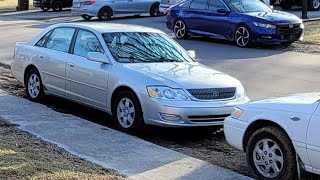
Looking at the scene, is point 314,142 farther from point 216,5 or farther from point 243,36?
point 216,5

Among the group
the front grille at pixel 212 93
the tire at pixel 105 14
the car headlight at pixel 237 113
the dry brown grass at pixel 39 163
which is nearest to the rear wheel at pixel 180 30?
the tire at pixel 105 14

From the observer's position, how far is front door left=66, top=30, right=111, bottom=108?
8.65 m

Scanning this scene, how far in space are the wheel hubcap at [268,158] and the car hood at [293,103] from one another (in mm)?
355

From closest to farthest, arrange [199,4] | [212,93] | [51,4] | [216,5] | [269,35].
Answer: [212,93] → [269,35] → [216,5] → [199,4] → [51,4]

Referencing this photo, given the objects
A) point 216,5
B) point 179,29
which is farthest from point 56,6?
point 216,5

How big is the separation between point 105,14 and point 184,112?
70.9 feet

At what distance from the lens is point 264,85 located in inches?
467

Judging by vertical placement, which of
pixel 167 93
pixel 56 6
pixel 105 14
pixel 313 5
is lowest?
pixel 56 6

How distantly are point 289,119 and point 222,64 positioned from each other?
28.8 feet

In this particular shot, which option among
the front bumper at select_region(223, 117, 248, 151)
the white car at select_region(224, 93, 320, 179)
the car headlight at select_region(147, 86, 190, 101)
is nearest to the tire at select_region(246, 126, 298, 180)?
the white car at select_region(224, 93, 320, 179)

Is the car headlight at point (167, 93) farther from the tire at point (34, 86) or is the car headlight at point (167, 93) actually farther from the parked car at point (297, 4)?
the parked car at point (297, 4)

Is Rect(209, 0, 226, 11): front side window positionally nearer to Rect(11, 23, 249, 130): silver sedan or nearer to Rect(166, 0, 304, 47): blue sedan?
Rect(166, 0, 304, 47): blue sedan

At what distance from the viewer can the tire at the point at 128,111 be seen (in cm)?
802

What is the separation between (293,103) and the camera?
5.93 m
